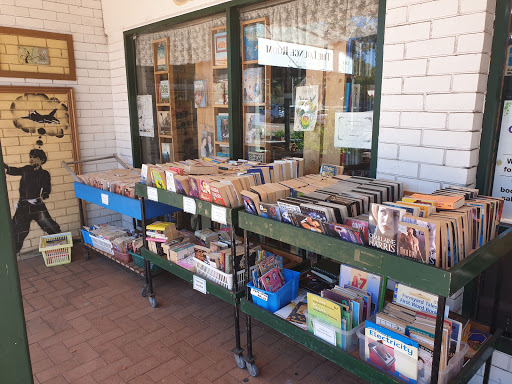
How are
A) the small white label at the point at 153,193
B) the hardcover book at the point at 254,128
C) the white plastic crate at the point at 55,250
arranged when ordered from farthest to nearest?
the white plastic crate at the point at 55,250
the hardcover book at the point at 254,128
the small white label at the point at 153,193

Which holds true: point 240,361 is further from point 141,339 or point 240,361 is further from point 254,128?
point 254,128

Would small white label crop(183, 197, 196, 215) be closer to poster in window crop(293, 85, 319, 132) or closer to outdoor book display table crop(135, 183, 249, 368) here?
outdoor book display table crop(135, 183, 249, 368)

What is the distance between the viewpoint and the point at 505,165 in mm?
2352

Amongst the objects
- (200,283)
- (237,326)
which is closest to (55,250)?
(200,283)

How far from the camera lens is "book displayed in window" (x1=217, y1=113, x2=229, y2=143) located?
13.5 ft

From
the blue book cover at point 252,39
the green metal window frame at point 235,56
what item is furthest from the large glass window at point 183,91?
the blue book cover at point 252,39

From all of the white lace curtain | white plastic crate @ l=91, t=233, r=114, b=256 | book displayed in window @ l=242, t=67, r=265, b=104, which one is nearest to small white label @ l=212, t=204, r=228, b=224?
book displayed in window @ l=242, t=67, r=265, b=104

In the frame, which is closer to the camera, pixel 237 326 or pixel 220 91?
pixel 237 326

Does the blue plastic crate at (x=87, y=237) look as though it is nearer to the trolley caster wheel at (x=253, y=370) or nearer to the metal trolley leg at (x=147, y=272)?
the metal trolley leg at (x=147, y=272)

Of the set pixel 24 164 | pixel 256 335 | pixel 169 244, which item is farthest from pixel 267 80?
pixel 24 164

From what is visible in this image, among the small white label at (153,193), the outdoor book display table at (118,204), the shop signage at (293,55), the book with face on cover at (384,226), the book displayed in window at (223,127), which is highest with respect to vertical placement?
the shop signage at (293,55)

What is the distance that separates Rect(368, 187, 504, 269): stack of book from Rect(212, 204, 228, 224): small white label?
3.03ft

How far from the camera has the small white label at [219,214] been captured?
2523 mm

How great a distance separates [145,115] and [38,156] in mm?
1465
